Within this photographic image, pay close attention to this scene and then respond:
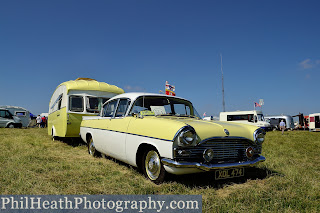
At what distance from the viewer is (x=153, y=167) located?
12.3ft

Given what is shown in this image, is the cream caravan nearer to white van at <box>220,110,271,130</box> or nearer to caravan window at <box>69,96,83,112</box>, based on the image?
caravan window at <box>69,96,83,112</box>

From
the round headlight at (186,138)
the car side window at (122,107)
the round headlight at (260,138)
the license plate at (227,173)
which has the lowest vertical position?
the license plate at (227,173)

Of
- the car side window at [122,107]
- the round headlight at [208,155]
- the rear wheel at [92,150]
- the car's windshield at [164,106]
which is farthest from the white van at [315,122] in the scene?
the round headlight at [208,155]

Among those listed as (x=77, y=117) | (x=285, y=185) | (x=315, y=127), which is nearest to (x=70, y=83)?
(x=77, y=117)

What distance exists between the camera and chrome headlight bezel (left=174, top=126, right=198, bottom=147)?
10.6 ft

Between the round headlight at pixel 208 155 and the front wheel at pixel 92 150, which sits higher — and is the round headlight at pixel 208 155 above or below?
above

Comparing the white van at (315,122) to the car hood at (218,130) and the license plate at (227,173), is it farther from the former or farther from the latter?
the license plate at (227,173)

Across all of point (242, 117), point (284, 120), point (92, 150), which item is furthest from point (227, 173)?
point (284, 120)

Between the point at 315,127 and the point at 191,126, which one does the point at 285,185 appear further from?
the point at 315,127

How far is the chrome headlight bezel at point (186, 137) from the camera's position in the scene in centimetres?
324

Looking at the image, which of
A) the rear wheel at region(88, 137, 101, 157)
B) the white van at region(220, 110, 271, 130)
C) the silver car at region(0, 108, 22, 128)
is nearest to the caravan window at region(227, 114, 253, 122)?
the white van at region(220, 110, 271, 130)

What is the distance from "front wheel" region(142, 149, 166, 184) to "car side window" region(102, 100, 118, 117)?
1631 millimetres

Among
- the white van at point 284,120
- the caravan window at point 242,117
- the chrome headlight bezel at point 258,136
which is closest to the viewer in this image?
the chrome headlight bezel at point 258,136

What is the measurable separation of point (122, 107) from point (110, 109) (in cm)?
64
